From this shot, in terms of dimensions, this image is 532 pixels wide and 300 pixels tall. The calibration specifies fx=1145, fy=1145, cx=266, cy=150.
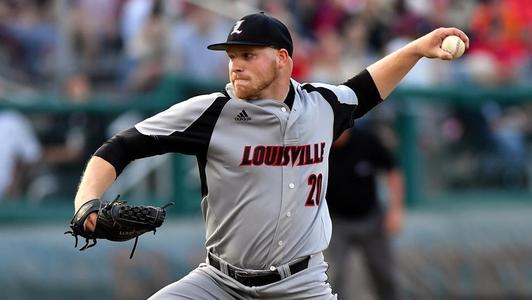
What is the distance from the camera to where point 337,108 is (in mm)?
5391

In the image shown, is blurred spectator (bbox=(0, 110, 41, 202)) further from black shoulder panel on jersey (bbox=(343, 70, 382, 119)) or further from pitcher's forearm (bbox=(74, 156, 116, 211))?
pitcher's forearm (bbox=(74, 156, 116, 211))

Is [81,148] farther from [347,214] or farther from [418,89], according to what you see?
[418,89]

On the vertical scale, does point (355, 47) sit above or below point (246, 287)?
above

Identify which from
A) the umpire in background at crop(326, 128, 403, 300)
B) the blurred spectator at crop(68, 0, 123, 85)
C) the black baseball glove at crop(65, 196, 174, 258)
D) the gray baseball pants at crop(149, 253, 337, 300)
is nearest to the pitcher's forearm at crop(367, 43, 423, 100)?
the gray baseball pants at crop(149, 253, 337, 300)

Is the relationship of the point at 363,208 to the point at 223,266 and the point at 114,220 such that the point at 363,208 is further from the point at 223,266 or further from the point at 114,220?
the point at 114,220

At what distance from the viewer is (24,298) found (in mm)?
9320

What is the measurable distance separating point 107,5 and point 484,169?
4.05m

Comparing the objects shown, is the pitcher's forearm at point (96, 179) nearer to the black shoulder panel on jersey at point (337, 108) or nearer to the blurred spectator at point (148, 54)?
the black shoulder panel on jersey at point (337, 108)

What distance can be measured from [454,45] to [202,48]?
216 inches

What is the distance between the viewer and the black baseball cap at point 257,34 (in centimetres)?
501

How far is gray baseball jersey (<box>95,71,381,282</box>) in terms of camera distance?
16.5 ft

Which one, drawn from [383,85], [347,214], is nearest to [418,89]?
[347,214]

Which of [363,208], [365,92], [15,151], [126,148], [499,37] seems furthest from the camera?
[499,37]

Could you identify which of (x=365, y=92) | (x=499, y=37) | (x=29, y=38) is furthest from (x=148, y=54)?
(x=365, y=92)
